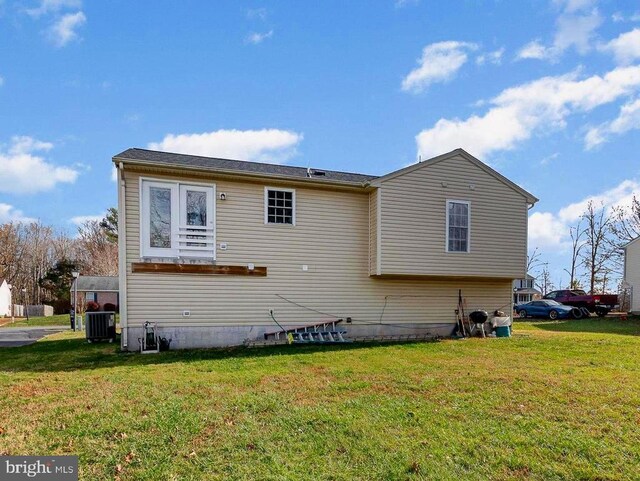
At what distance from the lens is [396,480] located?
3275mm

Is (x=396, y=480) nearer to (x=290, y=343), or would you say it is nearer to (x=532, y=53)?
(x=290, y=343)

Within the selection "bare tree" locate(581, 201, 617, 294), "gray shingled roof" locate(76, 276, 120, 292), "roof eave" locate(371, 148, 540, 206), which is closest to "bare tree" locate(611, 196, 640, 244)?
"bare tree" locate(581, 201, 617, 294)

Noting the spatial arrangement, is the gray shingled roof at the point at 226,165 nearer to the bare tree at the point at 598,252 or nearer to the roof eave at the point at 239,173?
the roof eave at the point at 239,173

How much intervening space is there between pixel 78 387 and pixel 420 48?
11135mm

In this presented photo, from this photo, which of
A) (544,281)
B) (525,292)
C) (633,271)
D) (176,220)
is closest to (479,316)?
(176,220)

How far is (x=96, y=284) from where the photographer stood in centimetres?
2945

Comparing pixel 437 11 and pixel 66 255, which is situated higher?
pixel 437 11

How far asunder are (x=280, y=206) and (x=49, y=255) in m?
43.5

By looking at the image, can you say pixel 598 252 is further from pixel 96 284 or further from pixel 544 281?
pixel 96 284

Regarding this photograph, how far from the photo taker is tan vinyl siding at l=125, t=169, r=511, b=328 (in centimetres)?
1003

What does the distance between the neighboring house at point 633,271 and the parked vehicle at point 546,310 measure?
199 inches

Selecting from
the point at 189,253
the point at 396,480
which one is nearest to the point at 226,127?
the point at 189,253

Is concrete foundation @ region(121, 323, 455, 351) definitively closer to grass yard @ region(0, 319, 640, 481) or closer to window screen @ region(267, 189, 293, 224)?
grass yard @ region(0, 319, 640, 481)

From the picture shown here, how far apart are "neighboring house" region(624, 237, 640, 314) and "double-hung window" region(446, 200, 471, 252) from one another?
1902 cm
